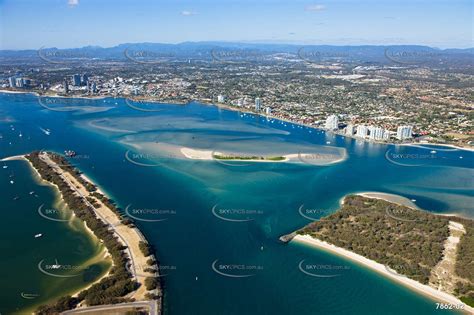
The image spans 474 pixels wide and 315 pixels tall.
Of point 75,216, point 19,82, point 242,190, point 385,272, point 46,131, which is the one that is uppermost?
point 19,82

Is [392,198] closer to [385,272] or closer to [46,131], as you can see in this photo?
[385,272]

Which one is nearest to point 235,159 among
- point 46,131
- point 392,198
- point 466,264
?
point 392,198

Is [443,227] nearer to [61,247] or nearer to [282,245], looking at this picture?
[282,245]

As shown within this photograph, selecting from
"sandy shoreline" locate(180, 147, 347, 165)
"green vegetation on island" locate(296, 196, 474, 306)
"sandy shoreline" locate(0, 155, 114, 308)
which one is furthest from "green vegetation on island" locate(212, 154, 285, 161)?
"sandy shoreline" locate(0, 155, 114, 308)

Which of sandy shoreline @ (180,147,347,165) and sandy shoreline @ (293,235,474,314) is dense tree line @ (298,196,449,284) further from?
sandy shoreline @ (180,147,347,165)

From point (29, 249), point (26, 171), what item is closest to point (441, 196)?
point (29, 249)

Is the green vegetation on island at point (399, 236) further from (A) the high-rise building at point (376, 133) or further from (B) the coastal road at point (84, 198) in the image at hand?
(A) the high-rise building at point (376, 133)
